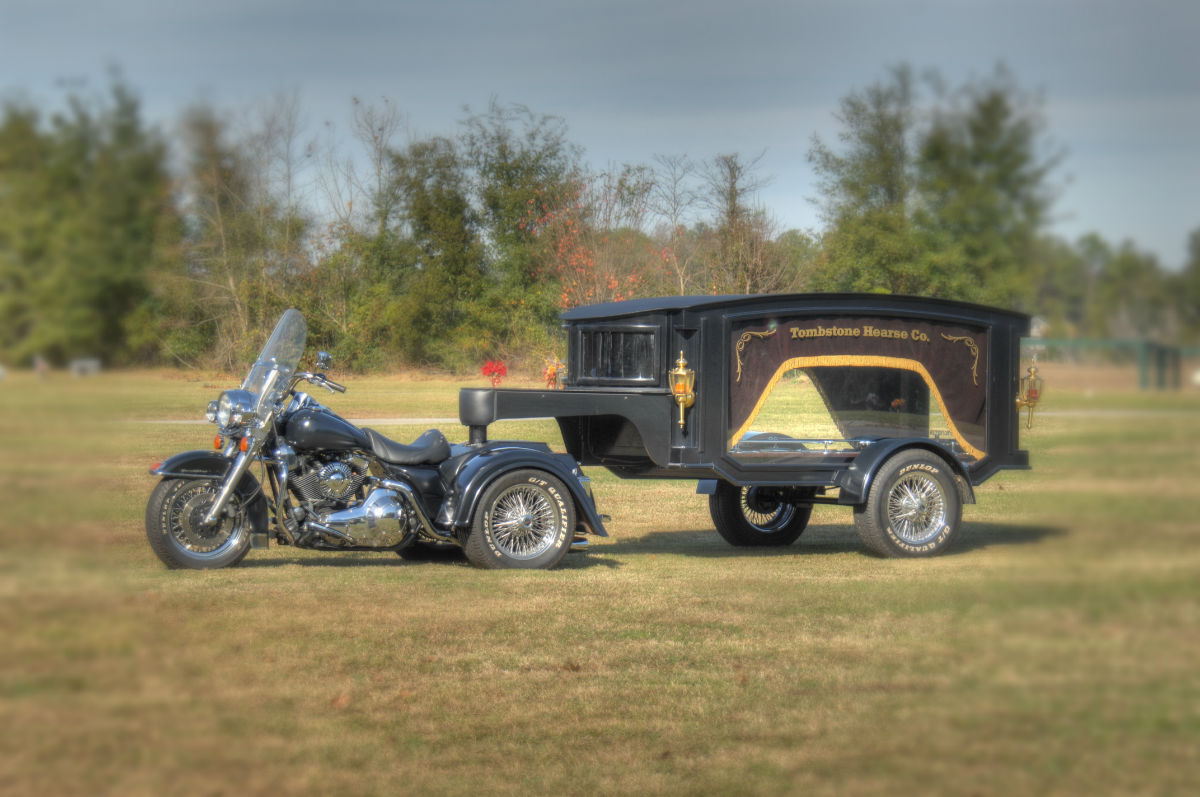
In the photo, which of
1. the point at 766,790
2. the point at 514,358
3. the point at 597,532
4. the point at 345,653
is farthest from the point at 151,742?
Answer: the point at 514,358

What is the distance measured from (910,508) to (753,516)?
1.37m

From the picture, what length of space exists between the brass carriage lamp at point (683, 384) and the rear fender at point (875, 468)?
1077mm

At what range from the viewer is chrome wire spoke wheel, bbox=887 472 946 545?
290 inches

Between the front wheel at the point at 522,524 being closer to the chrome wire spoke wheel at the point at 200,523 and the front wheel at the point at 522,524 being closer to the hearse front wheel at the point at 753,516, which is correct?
the chrome wire spoke wheel at the point at 200,523

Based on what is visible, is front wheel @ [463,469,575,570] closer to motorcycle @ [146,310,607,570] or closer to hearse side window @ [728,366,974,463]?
motorcycle @ [146,310,607,570]

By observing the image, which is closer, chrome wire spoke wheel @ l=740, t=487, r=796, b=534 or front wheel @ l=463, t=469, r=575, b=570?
front wheel @ l=463, t=469, r=575, b=570

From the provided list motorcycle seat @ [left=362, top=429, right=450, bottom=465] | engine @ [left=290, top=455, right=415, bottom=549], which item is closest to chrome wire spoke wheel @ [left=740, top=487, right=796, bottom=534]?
motorcycle seat @ [left=362, top=429, right=450, bottom=465]

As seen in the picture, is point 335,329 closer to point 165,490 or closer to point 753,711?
point 165,490

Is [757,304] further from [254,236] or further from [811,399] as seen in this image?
[254,236]

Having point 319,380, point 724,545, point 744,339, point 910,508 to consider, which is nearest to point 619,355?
point 744,339

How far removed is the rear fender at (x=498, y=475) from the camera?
22.7 feet

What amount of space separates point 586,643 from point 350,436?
2809mm

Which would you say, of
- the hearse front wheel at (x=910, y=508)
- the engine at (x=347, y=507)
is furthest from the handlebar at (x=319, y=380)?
the hearse front wheel at (x=910, y=508)

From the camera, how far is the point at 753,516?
8.48 metres
